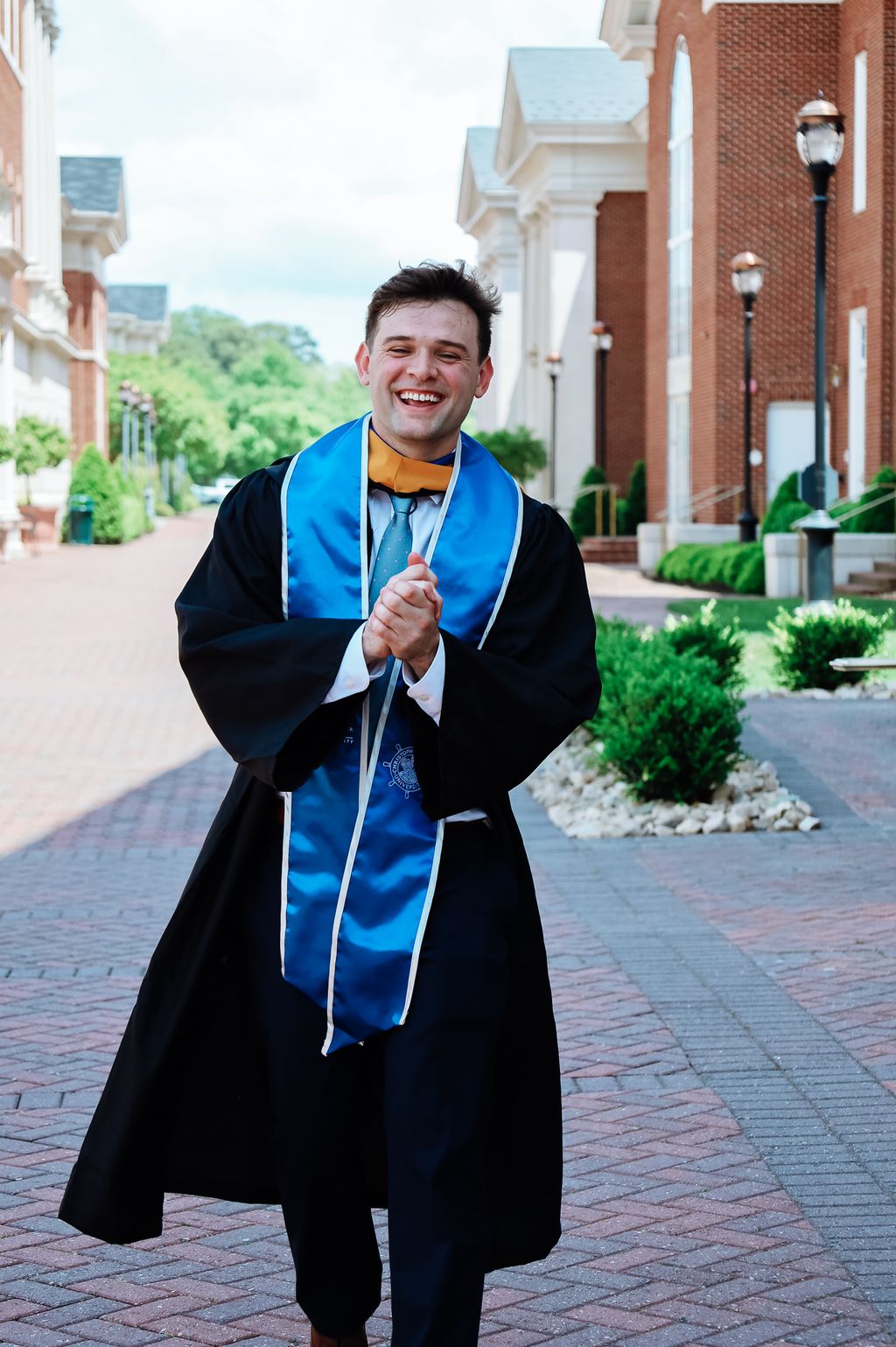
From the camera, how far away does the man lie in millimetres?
2953

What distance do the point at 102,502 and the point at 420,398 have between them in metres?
40.9

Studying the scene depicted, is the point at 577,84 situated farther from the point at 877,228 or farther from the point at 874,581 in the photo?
the point at 874,581

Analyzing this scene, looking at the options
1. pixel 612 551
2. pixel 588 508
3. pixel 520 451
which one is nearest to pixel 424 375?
pixel 612 551

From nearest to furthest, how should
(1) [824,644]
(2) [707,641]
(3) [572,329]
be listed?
(2) [707,641], (1) [824,644], (3) [572,329]

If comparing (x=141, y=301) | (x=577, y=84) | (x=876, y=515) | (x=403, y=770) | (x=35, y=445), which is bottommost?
(x=403, y=770)

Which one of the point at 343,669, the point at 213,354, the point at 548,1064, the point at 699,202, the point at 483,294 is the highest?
the point at 213,354

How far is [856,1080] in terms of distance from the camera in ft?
16.9

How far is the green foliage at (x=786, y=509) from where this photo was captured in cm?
2478

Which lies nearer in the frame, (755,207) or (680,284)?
(755,207)

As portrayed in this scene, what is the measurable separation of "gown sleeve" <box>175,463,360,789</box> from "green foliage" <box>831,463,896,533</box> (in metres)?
23.2

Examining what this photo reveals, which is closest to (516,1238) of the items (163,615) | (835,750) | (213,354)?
(835,750)

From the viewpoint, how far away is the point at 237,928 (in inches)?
125

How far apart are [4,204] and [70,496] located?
24.2ft

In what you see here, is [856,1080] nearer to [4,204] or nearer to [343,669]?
[343,669]
